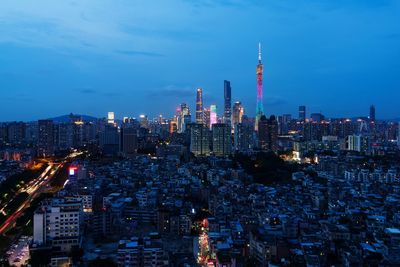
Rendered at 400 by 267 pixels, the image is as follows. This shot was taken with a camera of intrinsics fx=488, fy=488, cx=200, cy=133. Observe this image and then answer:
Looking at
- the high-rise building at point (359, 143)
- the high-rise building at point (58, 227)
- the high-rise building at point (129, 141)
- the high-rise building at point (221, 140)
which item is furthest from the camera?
the high-rise building at point (129, 141)

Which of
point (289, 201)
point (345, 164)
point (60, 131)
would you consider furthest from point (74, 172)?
point (60, 131)

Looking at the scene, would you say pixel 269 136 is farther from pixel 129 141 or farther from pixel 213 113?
pixel 213 113

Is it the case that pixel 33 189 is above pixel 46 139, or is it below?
below

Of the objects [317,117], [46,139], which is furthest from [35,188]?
[317,117]

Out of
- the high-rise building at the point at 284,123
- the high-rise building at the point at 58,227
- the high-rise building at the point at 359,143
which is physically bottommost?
the high-rise building at the point at 58,227

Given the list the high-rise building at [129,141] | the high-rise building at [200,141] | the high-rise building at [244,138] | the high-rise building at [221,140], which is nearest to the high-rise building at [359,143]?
the high-rise building at [244,138]

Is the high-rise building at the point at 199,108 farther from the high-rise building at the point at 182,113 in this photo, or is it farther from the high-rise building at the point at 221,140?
the high-rise building at the point at 221,140
